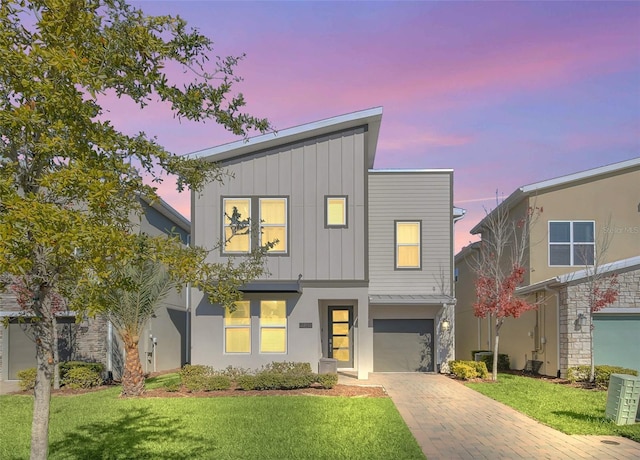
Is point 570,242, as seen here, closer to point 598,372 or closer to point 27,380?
point 598,372

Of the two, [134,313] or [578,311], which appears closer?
[134,313]

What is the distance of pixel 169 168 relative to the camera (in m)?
6.00

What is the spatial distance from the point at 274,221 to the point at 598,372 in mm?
10513

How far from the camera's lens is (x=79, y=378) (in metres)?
16.9

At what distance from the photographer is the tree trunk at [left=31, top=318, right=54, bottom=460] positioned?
17.3 ft

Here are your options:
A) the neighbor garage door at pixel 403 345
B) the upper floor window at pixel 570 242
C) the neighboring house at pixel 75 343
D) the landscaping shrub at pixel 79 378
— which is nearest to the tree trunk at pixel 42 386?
the neighboring house at pixel 75 343

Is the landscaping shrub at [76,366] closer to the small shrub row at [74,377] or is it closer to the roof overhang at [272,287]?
the small shrub row at [74,377]

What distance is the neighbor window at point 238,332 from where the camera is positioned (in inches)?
711

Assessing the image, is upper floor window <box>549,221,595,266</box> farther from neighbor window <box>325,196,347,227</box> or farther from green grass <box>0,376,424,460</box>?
green grass <box>0,376,424,460</box>

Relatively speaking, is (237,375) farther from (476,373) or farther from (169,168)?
(169,168)

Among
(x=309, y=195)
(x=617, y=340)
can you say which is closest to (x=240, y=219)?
(x=309, y=195)

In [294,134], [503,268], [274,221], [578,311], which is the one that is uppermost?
[294,134]

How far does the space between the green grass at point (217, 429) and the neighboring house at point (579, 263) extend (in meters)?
8.22

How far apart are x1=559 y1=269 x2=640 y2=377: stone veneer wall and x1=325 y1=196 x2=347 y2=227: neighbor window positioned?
7.63 meters
